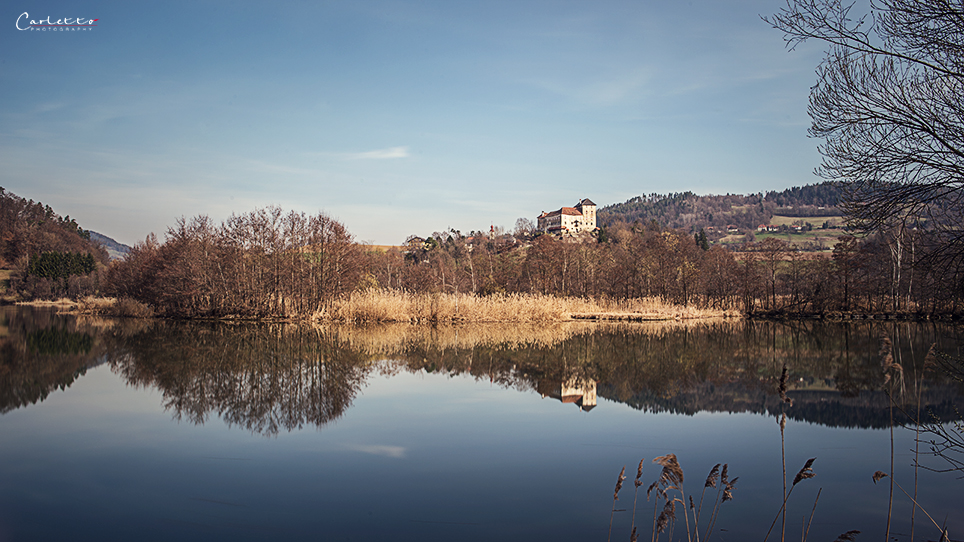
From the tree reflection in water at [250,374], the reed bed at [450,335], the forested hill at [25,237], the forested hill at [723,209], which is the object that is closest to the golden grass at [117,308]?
the tree reflection in water at [250,374]

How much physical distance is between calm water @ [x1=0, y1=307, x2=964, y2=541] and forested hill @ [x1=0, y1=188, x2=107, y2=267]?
164 ft

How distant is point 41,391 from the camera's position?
986 cm

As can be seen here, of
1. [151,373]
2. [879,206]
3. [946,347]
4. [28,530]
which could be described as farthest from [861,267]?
[28,530]

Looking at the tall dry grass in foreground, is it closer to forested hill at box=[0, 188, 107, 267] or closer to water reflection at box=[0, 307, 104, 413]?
water reflection at box=[0, 307, 104, 413]

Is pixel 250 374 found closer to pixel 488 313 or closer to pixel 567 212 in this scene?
pixel 488 313

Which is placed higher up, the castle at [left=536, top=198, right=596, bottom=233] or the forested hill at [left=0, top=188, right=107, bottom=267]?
the castle at [left=536, top=198, right=596, bottom=233]

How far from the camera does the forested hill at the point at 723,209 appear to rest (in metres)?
131

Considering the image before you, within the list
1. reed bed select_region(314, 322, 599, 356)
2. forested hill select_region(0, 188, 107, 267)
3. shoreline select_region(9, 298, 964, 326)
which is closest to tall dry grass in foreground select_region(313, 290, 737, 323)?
shoreline select_region(9, 298, 964, 326)

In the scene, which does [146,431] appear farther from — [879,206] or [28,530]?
[879,206]

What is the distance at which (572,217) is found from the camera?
13825cm

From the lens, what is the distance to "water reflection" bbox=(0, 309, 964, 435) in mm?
8938

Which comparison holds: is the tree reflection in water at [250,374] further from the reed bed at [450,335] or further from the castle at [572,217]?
the castle at [572,217]

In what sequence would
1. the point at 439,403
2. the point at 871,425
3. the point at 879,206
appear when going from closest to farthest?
the point at 879,206 < the point at 871,425 < the point at 439,403

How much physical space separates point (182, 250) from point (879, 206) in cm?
2559
